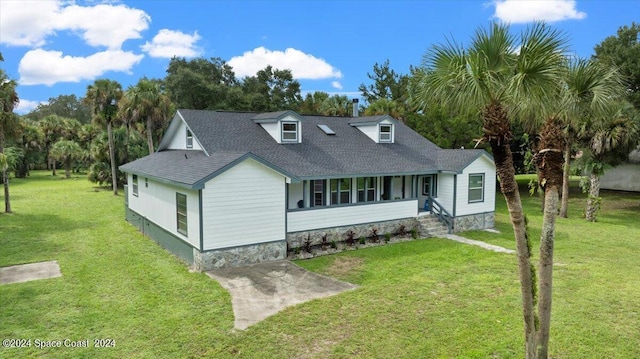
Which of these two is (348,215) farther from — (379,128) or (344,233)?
(379,128)

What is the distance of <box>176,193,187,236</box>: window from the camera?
1347 centimetres

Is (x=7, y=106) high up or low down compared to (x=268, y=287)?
up

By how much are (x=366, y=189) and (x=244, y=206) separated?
263 inches

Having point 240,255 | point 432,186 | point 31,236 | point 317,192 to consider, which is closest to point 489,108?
point 240,255

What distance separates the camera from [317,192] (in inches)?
658

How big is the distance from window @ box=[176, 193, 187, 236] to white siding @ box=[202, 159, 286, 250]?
5.17 ft

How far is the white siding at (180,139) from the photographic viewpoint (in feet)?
62.1

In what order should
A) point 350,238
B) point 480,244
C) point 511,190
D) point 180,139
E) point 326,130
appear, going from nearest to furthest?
point 511,190 < point 350,238 < point 480,244 < point 180,139 < point 326,130

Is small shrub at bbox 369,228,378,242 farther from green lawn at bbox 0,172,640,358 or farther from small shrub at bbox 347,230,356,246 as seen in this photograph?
small shrub at bbox 347,230,356,246

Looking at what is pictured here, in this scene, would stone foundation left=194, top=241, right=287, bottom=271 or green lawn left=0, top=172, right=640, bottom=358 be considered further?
stone foundation left=194, top=241, right=287, bottom=271

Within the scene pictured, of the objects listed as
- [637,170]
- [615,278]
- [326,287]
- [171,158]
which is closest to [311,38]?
[171,158]

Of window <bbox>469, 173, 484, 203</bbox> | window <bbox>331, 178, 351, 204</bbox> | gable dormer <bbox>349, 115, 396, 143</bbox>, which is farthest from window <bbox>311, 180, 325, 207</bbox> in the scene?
window <bbox>469, 173, 484, 203</bbox>

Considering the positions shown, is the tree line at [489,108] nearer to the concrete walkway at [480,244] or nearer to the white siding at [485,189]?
the white siding at [485,189]

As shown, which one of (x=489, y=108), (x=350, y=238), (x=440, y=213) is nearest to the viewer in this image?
(x=489, y=108)
